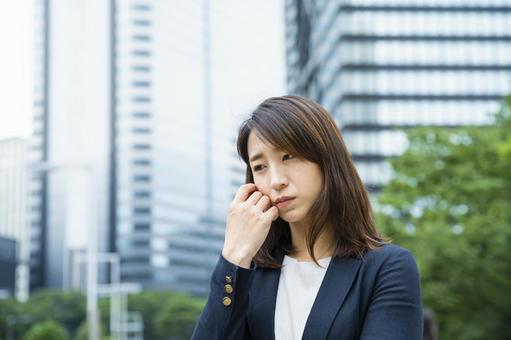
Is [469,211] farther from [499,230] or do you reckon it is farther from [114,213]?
[114,213]

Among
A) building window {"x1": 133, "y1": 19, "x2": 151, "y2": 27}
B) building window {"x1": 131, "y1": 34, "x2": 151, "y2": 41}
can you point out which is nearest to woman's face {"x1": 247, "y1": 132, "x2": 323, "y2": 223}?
building window {"x1": 131, "y1": 34, "x2": 151, "y2": 41}

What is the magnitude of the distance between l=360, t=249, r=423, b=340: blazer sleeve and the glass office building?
6925 centimetres

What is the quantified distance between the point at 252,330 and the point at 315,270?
18 cm

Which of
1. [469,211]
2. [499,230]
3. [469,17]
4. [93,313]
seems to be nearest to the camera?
[499,230]

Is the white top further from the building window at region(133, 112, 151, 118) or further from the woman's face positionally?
the building window at region(133, 112, 151, 118)

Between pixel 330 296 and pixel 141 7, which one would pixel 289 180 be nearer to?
pixel 330 296

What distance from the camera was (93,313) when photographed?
34.9 metres

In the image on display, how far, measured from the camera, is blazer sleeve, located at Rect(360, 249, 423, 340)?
→ 162 cm

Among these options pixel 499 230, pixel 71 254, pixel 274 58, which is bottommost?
pixel 71 254

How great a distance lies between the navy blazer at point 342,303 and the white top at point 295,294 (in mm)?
14

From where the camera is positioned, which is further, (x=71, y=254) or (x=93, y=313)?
(x=71, y=254)

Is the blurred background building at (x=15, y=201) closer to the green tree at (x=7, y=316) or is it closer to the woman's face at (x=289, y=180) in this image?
the green tree at (x=7, y=316)

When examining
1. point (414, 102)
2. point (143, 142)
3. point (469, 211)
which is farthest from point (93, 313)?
point (143, 142)

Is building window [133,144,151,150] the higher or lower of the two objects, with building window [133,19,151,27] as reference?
lower
